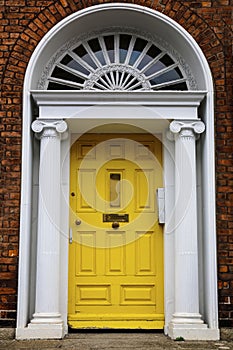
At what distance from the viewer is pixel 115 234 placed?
22.9 ft

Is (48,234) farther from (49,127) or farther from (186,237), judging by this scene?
(186,237)

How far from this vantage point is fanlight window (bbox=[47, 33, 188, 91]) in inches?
277

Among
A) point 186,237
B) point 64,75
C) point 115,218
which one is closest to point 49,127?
point 64,75

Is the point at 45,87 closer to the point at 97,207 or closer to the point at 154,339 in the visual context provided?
the point at 97,207

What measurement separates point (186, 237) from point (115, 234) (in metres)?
0.89

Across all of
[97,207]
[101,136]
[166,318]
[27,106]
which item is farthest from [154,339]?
[27,106]

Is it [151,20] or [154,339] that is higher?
[151,20]

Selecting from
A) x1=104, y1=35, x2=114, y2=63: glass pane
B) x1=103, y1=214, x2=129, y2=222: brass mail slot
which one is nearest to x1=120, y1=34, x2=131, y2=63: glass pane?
x1=104, y1=35, x2=114, y2=63: glass pane

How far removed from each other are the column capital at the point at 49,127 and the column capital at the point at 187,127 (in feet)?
4.03

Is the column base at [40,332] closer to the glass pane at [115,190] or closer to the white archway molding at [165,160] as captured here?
the white archway molding at [165,160]

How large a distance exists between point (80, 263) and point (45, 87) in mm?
2103

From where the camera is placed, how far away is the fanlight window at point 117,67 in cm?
705

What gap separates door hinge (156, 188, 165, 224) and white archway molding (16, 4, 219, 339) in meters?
0.13

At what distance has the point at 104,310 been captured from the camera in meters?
6.81
